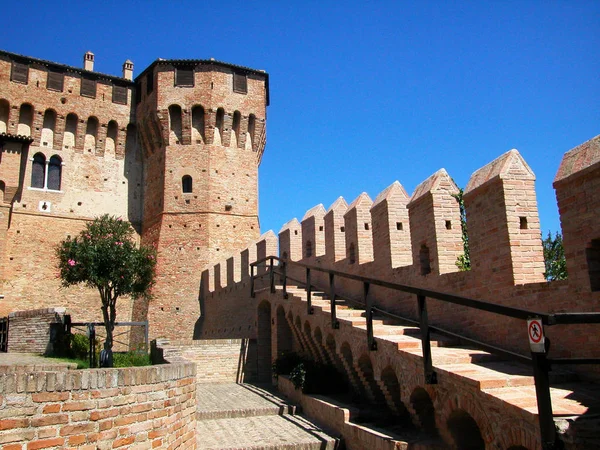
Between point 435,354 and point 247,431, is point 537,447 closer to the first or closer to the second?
point 435,354

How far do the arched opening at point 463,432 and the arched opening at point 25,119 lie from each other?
25161 mm

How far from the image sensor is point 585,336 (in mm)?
5980

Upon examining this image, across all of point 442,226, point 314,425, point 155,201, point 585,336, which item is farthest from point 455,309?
point 155,201

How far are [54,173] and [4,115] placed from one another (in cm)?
330

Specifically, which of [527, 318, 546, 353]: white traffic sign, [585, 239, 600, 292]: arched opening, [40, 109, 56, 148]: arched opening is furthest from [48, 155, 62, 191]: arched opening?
[527, 318, 546, 353]: white traffic sign

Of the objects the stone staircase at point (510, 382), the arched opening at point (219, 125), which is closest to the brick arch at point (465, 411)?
the stone staircase at point (510, 382)

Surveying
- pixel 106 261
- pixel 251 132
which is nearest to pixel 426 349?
pixel 106 261

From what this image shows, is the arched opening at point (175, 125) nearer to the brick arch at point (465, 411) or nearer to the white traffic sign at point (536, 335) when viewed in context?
the brick arch at point (465, 411)

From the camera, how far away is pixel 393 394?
27.2 feet

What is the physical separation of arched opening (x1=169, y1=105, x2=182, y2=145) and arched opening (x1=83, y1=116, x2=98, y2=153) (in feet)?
14.3

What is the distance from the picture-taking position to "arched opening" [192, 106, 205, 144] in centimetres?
2620

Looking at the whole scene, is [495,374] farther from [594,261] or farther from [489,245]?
[489,245]

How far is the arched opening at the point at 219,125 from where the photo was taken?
26.1m

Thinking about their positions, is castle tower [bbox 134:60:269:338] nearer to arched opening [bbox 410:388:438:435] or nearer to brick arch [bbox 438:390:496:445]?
arched opening [bbox 410:388:438:435]
